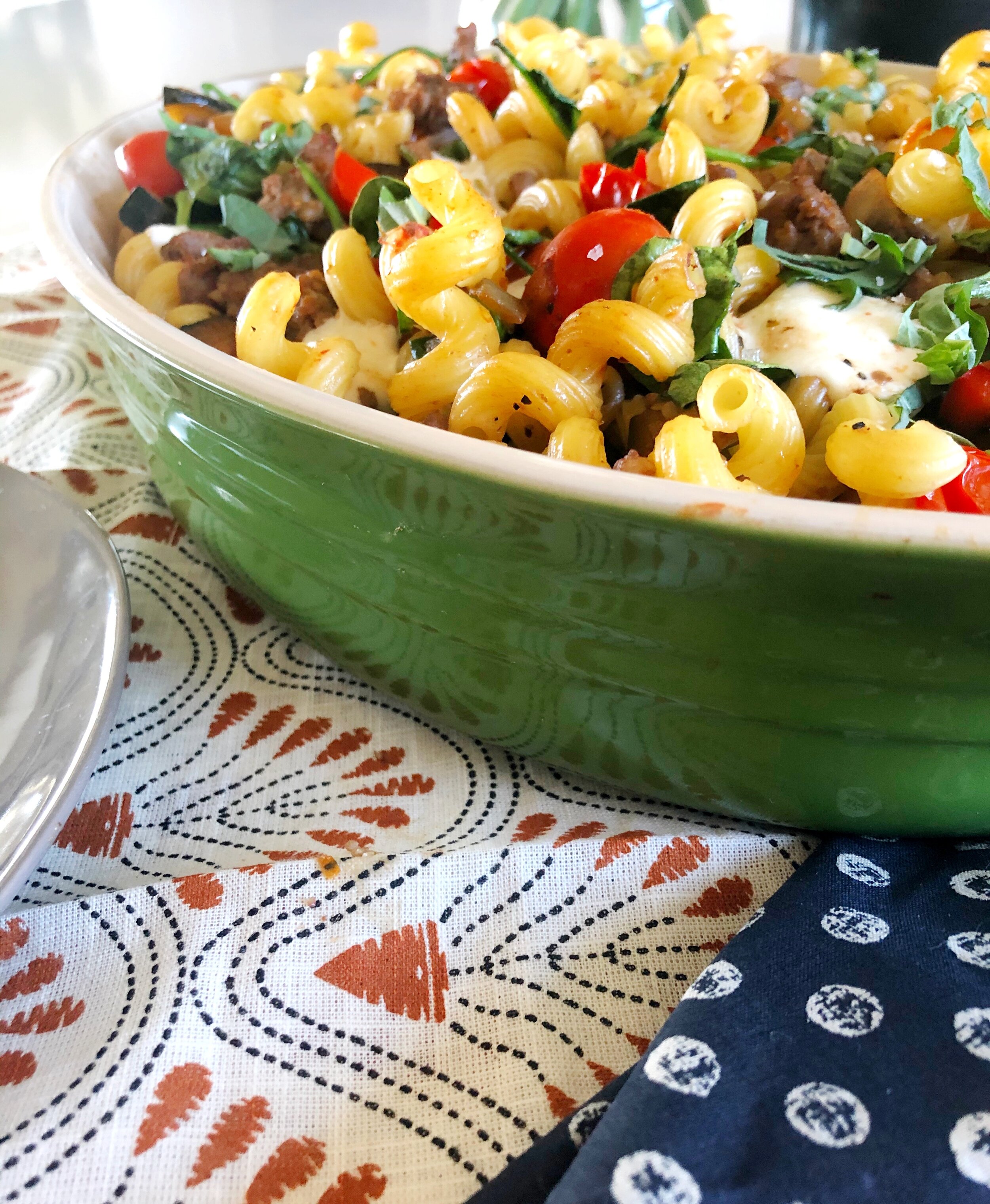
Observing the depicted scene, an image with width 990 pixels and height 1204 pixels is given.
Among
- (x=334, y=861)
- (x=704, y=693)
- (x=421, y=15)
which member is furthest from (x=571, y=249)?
(x=421, y=15)

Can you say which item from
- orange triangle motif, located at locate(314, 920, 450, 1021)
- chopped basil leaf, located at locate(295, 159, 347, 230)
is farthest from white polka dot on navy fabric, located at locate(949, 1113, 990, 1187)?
chopped basil leaf, located at locate(295, 159, 347, 230)

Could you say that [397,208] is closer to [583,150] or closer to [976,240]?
[583,150]

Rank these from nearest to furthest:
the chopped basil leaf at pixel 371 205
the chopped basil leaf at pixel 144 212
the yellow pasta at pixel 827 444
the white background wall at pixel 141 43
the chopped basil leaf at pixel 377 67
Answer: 1. the yellow pasta at pixel 827 444
2. the chopped basil leaf at pixel 371 205
3. the chopped basil leaf at pixel 144 212
4. the chopped basil leaf at pixel 377 67
5. the white background wall at pixel 141 43

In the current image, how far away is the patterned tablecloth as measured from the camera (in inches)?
18.9

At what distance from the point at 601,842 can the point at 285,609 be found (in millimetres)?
292

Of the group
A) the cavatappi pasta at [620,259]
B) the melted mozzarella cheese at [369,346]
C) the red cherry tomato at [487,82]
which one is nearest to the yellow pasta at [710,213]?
the cavatappi pasta at [620,259]

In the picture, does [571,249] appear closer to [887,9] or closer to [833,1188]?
[833,1188]

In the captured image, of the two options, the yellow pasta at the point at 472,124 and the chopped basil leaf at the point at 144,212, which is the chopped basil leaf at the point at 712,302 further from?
the chopped basil leaf at the point at 144,212

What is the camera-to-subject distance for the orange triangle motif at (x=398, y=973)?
0.54m

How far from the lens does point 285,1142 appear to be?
0.48 meters

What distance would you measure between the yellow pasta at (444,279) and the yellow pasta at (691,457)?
163 millimetres

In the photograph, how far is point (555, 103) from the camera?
37.4 inches

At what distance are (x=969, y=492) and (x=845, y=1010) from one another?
271 millimetres

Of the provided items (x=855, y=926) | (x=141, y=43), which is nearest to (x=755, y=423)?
(x=855, y=926)
